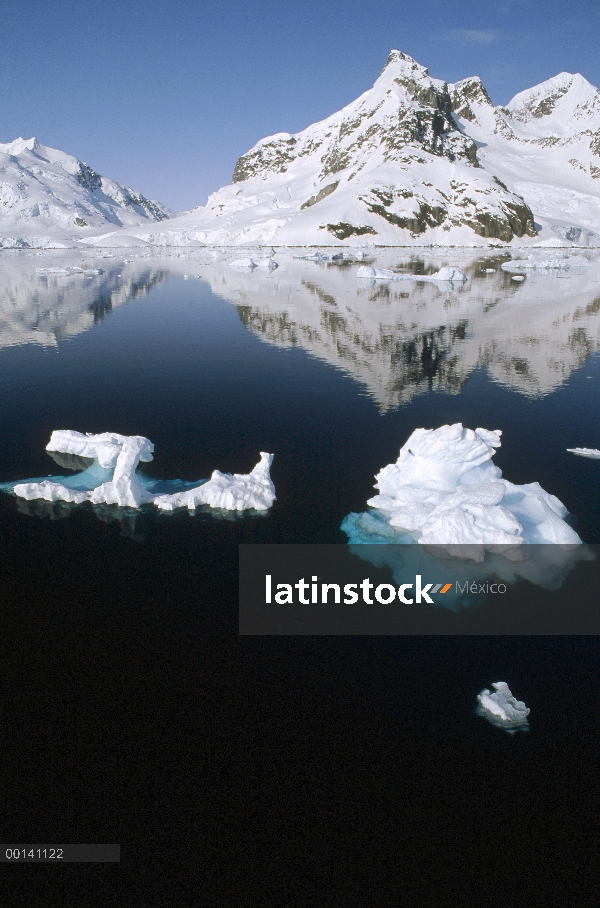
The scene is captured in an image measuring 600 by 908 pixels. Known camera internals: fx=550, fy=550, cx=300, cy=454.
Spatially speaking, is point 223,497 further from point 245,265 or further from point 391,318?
point 245,265

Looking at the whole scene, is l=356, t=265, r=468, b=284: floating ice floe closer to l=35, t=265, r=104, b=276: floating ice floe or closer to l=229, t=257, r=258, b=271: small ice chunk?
l=229, t=257, r=258, b=271: small ice chunk

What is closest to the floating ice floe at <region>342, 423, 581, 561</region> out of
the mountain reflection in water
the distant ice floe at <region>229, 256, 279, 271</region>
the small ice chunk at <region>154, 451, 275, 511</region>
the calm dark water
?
the calm dark water

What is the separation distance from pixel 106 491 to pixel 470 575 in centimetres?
1356

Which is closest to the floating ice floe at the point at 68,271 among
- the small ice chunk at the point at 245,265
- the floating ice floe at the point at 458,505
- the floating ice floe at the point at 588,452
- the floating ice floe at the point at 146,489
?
the small ice chunk at the point at 245,265

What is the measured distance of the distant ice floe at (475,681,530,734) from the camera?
40.2 ft

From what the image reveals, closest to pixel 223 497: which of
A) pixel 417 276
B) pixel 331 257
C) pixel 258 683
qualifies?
pixel 258 683

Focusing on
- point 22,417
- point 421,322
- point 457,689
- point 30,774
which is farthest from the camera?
point 421,322

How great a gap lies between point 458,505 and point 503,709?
23.6 feet

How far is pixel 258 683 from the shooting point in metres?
13.3

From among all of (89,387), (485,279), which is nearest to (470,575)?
(89,387)

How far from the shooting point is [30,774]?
11.3 metres

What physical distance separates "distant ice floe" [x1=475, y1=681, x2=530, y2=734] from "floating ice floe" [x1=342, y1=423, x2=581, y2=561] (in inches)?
194

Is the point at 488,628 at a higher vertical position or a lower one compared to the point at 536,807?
higher

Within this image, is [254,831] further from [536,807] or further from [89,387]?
[89,387]
